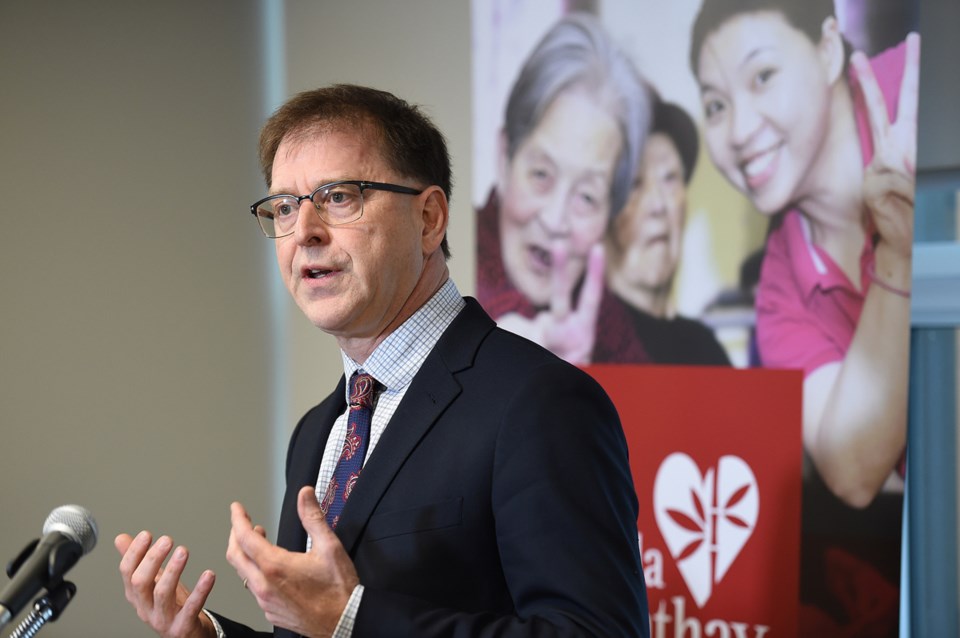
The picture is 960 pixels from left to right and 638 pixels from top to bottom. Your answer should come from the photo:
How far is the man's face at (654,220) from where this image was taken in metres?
3.00

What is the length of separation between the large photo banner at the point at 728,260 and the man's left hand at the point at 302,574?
6.16ft

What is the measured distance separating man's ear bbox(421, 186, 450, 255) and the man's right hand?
660 mm

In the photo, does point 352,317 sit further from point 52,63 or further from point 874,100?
point 52,63

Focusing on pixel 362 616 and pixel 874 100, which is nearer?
pixel 362 616

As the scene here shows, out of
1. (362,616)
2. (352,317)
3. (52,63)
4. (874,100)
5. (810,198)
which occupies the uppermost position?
(52,63)

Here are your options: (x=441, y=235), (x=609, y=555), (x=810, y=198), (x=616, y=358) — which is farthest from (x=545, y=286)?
(x=609, y=555)

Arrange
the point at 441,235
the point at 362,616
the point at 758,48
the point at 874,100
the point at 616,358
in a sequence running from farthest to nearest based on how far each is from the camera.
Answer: the point at 616,358 < the point at 758,48 < the point at 874,100 < the point at 441,235 < the point at 362,616

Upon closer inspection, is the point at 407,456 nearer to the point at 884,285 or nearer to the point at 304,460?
the point at 304,460

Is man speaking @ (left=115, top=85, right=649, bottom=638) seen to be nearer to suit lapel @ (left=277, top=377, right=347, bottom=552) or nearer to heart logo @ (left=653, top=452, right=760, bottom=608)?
suit lapel @ (left=277, top=377, right=347, bottom=552)

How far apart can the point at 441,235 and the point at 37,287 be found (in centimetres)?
286

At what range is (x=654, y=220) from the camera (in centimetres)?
302

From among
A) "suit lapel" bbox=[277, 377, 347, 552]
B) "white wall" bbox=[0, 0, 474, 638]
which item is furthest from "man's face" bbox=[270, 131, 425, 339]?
"white wall" bbox=[0, 0, 474, 638]

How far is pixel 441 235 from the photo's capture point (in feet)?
5.74

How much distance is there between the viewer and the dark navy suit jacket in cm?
129
